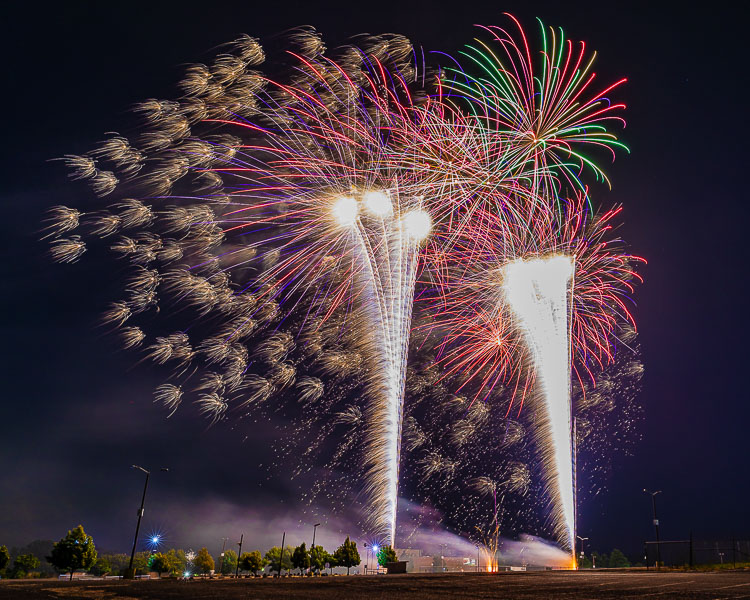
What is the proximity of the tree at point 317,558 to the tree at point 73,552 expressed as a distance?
32816 millimetres

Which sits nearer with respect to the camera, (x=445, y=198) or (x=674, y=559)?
(x=445, y=198)

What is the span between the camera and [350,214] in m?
30.0

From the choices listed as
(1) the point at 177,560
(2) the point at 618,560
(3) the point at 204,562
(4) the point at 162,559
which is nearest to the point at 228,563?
(1) the point at 177,560

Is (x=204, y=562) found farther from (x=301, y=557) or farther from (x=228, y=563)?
(x=228, y=563)

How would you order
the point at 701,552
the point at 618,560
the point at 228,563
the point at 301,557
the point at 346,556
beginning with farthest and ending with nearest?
the point at 228,563 → the point at 618,560 → the point at 301,557 → the point at 346,556 → the point at 701,552

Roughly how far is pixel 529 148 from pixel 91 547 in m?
63.3

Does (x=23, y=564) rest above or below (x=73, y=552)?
below

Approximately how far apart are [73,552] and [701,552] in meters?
64.8

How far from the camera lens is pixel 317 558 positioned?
287 ft

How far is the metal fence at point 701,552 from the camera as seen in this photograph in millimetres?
55188

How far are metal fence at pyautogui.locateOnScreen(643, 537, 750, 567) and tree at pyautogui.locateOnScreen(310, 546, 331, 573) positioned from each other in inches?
1812

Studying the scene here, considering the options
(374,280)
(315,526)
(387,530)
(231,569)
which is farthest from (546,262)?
(231,569)

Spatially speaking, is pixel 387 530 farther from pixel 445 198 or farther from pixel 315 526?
pixel 315 526

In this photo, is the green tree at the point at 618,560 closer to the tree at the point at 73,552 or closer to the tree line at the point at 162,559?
the tree line at the point at 162,559
